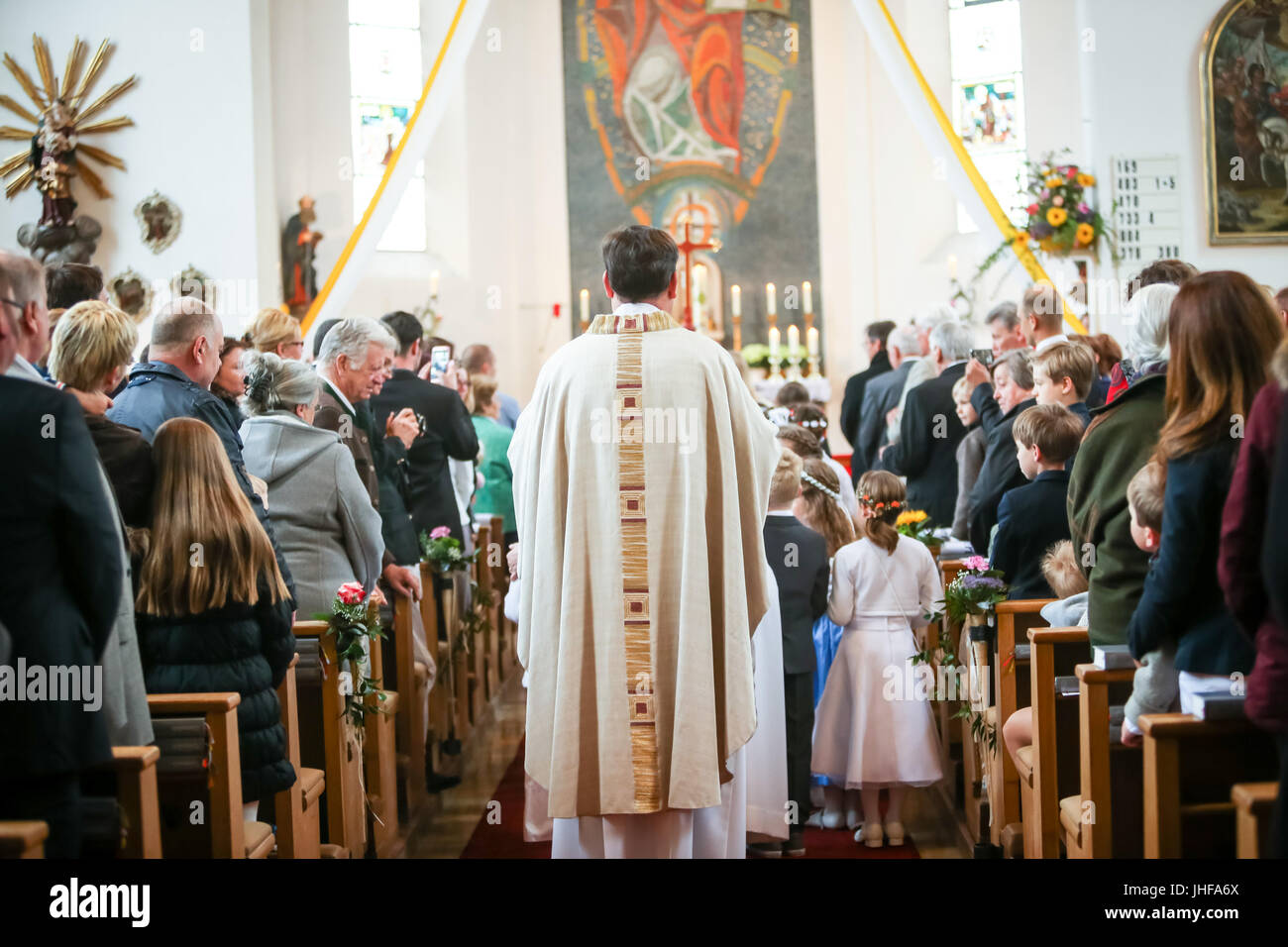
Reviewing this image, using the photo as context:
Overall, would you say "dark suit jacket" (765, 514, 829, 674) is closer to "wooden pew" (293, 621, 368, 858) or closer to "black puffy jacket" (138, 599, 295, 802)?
"wooden pew" (293, 621, 368, 858)

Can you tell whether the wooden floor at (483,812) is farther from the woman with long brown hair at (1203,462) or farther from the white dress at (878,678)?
the woman with long brown hair at (1203,462)

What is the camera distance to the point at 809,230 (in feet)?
48.9

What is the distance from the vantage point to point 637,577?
A: 3523 mm

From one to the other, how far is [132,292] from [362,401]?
613 centimetres

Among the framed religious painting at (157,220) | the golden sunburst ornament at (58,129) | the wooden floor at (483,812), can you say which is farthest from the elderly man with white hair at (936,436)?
the golden sunburst ornament at (58,129)

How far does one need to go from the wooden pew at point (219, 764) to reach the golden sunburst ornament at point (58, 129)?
8.10 metres

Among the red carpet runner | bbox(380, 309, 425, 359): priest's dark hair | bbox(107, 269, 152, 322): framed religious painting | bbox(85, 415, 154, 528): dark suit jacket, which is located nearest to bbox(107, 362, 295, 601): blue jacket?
bbox(85, 415, 154, 528): dark suit jacket

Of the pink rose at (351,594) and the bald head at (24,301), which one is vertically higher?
the bald head at (24,301)

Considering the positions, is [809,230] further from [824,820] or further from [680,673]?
[680,673]

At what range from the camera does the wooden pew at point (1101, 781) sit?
3283mm

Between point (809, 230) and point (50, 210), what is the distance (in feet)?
25.9

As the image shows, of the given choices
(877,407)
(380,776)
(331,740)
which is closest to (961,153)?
(877,407)

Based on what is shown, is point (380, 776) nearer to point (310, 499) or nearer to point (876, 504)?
point (310, 499)
